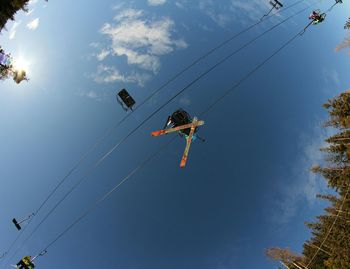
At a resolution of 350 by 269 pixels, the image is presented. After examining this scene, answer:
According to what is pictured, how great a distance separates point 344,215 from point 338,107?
10.8 metres

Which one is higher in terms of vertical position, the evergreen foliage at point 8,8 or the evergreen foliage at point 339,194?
the evergreen foliage at point 8,8

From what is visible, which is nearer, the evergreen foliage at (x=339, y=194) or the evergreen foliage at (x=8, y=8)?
the evergreen foliage at (x=8, y=8)

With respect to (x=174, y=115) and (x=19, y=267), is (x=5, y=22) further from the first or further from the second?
(x=19, y=267)

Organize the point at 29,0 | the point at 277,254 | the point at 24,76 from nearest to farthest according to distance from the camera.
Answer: the point at 29,0 → the point at 24,76 → the point at 277,254

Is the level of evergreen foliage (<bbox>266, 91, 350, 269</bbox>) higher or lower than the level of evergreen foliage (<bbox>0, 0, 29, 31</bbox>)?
lower

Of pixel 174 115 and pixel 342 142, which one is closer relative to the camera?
pixel 174 115

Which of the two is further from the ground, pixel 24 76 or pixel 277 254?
pixel 24 76

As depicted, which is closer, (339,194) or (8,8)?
(8,8)

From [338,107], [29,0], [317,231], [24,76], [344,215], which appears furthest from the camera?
[317,231]

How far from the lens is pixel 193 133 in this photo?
54.5 feet

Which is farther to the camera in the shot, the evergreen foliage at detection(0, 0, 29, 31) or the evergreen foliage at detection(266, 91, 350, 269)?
the evergreen foliage at detection(266, 91, 350, 269)

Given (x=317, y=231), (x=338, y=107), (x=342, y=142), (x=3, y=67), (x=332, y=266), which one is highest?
(x=3, y=67)

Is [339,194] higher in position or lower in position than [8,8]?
lower

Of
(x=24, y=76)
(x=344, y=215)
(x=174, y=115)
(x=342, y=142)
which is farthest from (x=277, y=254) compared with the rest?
(x=24, y=76)
